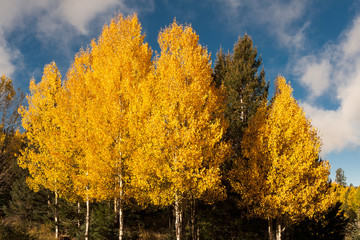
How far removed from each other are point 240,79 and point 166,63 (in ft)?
28.4

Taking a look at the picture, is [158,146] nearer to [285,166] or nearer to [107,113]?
[107,113]

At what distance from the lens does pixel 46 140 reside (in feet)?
36.6

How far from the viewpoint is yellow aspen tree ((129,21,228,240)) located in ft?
26.5

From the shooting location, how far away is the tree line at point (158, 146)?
848cm

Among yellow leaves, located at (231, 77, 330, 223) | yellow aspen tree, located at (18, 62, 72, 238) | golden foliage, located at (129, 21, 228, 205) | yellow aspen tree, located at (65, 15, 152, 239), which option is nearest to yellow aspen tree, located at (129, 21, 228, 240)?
golden foliage, located at (129, 21, 228, 205)

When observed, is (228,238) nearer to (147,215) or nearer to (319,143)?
(147,215)

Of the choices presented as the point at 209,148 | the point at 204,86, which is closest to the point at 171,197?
the point at 209,148

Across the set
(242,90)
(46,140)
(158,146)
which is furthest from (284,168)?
(46,140)

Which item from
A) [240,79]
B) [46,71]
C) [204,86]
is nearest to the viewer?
[204,86]

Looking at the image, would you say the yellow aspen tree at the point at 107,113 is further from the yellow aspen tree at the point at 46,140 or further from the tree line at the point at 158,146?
the yellow aspen tree at the point at 46,140

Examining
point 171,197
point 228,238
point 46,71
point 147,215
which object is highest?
point 46,71

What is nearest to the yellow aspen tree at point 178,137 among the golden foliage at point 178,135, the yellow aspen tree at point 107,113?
the golden foliage at point 178,135

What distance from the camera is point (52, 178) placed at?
10688 millimetres

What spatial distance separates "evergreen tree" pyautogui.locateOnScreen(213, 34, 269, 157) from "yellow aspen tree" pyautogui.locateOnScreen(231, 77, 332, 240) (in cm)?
300
